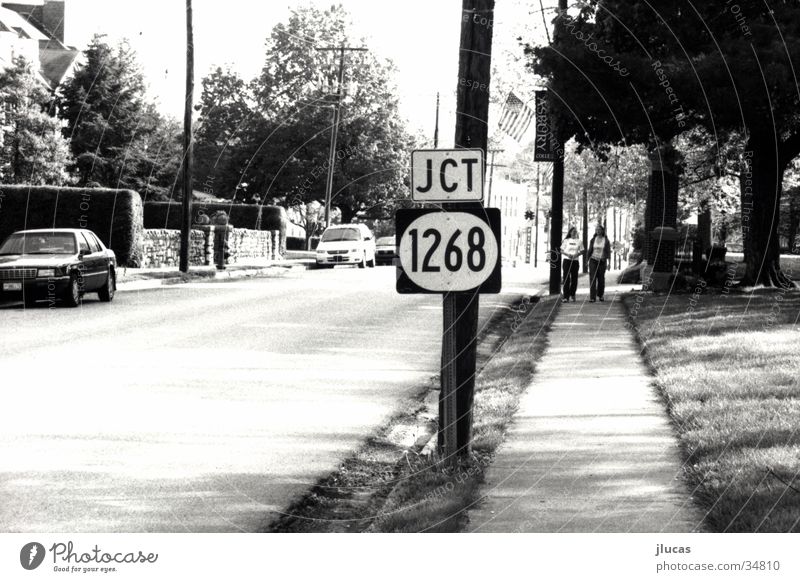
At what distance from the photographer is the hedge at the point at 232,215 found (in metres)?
38.3

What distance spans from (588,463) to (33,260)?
15.2 m

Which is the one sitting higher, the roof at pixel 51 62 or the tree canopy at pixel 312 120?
the roof at pixel 51 62

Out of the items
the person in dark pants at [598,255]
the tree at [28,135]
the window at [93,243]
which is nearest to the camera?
the person in dark pants at [598,255]

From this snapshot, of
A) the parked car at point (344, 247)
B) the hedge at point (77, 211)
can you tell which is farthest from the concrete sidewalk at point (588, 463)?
the parked car at point (344, 247)

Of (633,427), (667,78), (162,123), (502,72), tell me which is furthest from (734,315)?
(162,123)

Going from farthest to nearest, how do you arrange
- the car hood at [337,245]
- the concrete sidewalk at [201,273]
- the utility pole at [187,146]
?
1. the car hood at [337,245]
2. the concrete sidewalk at [201,273]
3. the utility pole at [187,146]

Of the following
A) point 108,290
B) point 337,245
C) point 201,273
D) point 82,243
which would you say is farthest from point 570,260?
point 337,245

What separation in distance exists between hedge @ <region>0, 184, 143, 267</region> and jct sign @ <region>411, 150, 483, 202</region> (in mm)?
22927

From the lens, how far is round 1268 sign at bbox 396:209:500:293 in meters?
6.46

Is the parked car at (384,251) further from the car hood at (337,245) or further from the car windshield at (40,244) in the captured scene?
the car windshield at (40,244)

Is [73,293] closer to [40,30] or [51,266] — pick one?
[51,266]

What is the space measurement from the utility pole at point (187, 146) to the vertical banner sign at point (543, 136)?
Result: 748cm
